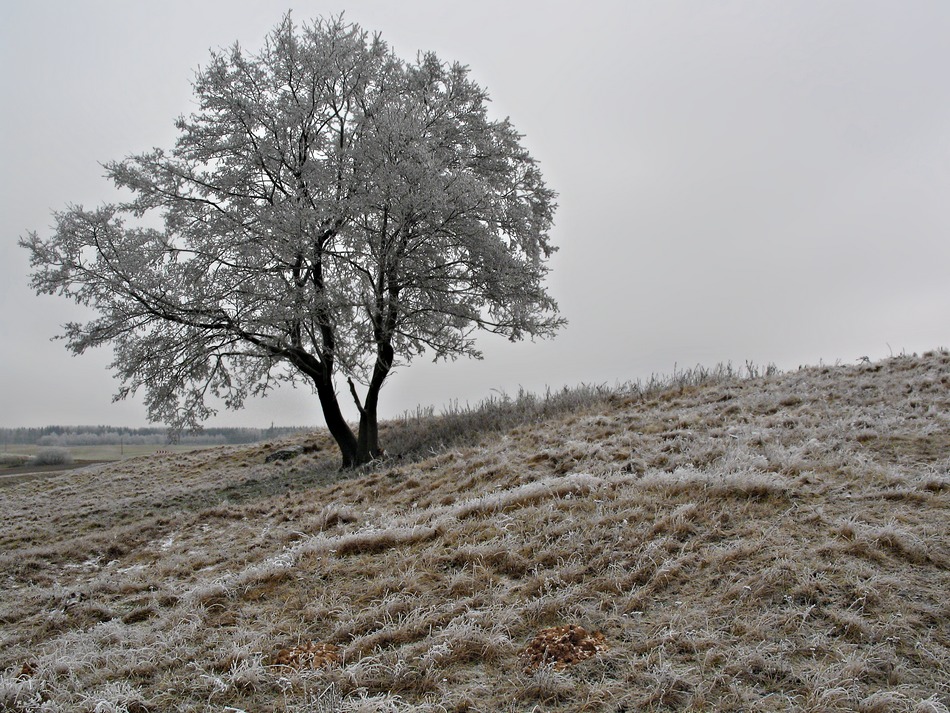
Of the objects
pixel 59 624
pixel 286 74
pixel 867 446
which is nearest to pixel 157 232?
pixel 286 74

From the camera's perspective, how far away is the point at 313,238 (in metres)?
12.3

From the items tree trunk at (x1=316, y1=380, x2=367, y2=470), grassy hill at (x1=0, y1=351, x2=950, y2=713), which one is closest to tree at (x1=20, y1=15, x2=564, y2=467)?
tree trunk at (x1=316, y1=380, x2=367, y2=470)

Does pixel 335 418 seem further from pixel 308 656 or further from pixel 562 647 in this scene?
pixel 562 647

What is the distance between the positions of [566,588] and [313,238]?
31.7ft

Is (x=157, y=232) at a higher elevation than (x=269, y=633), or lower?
higher

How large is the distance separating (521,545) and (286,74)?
39.4ft

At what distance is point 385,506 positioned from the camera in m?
8.10

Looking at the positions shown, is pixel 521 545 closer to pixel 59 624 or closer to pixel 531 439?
pixel 59 624

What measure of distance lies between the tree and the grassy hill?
493 centimetres

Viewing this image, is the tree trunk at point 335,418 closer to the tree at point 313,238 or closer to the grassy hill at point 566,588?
the tree at point 313,238

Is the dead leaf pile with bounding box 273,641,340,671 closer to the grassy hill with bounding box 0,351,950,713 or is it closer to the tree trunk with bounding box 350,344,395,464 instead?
the grassy hill with bounding box 0,351,950,713

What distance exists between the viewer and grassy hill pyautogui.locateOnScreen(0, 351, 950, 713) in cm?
334

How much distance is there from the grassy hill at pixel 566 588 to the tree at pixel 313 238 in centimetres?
493

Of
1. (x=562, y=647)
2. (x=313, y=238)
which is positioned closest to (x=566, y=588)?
(x=562, y=647)
